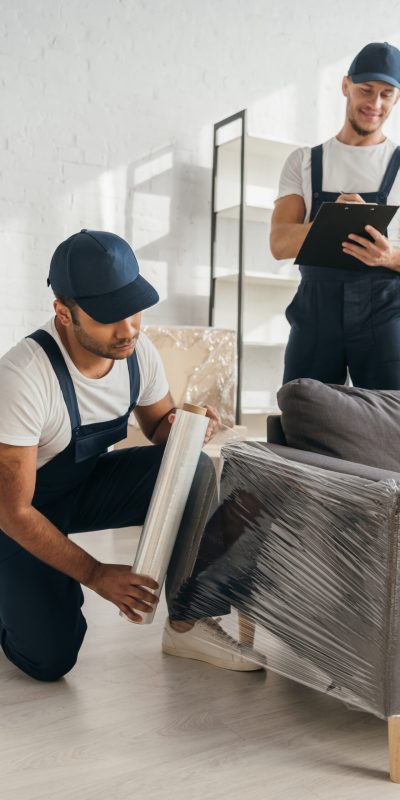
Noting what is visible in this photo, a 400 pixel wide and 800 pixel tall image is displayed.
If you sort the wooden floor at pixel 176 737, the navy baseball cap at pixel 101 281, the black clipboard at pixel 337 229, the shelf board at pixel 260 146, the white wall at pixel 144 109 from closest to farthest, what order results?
1. the wooden floor at pixel 176 737
2. the navy baseball cap at pixel 101 281
3. the black clipboard at pixel 337 229
4. the white wall at pixel 144 109
5. the shelf board at pixel 260 146

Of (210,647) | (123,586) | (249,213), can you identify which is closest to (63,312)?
(123,586)

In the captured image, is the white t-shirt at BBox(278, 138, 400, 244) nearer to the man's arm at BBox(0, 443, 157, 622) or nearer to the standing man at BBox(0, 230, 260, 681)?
the standing man at BBox(0, 230, 260, 681)

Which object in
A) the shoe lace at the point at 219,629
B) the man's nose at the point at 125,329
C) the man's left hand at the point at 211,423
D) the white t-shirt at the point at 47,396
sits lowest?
the shoe lace at the point at 219,629

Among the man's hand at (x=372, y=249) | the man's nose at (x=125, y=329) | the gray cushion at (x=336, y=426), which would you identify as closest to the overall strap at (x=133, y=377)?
the man's nose at (x=125, y=329)

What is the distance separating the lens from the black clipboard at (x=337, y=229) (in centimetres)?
199

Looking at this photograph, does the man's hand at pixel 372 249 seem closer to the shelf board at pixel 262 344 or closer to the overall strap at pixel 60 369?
the overall strap at pixel 60 369

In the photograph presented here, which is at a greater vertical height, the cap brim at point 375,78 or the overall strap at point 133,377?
the cap brim at point 375,78

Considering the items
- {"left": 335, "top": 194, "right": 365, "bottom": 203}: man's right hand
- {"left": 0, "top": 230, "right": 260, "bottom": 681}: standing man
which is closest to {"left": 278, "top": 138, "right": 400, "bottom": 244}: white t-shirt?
{"left": 335, "top": 194, "right": 365, "bottom": 203}: man's right hand

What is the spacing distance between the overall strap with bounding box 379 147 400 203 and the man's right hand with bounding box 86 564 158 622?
1.27 m

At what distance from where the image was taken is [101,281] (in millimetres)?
1450

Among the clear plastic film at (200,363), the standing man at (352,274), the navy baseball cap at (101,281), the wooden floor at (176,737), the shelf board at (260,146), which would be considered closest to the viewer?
the wooden floor at (176,737)

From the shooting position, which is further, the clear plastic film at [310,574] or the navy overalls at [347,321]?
the navy overalls at [347,321]

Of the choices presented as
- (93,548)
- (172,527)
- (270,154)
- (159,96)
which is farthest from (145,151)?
(172,527)

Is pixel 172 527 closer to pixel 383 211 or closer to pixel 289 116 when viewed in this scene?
pixel 383 211
